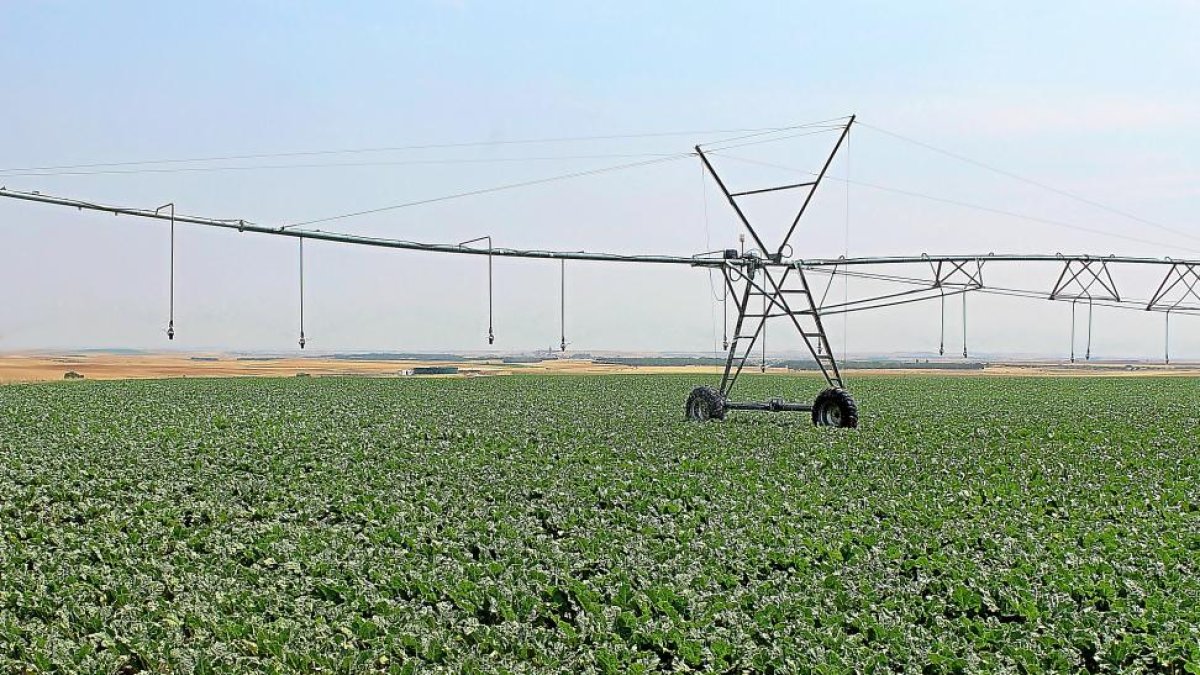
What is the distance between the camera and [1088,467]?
20312mm

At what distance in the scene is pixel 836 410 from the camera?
2716 cm

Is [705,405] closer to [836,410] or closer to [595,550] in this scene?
[836,410]

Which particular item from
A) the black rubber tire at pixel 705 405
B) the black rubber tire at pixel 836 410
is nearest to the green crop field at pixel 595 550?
the black rubber tire at pixel 836 410

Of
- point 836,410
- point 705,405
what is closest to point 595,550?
point 836,410

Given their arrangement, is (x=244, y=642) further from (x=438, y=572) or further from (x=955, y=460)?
(x=955, y=460)

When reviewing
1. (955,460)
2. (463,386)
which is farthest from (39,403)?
(955,460)

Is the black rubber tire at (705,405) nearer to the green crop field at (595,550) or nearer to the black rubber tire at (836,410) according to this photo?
Result: the green crop field at (595,550)

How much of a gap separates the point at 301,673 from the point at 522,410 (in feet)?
77.2

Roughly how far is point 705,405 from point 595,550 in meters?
16.1

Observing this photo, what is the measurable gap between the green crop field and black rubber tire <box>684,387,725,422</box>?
1.94 metres

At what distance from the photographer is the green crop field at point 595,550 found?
958cm

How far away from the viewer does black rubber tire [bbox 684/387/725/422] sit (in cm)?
2828

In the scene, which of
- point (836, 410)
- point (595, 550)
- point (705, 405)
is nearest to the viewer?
point (595, 550)

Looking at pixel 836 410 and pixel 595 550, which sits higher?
pixel 836 410
